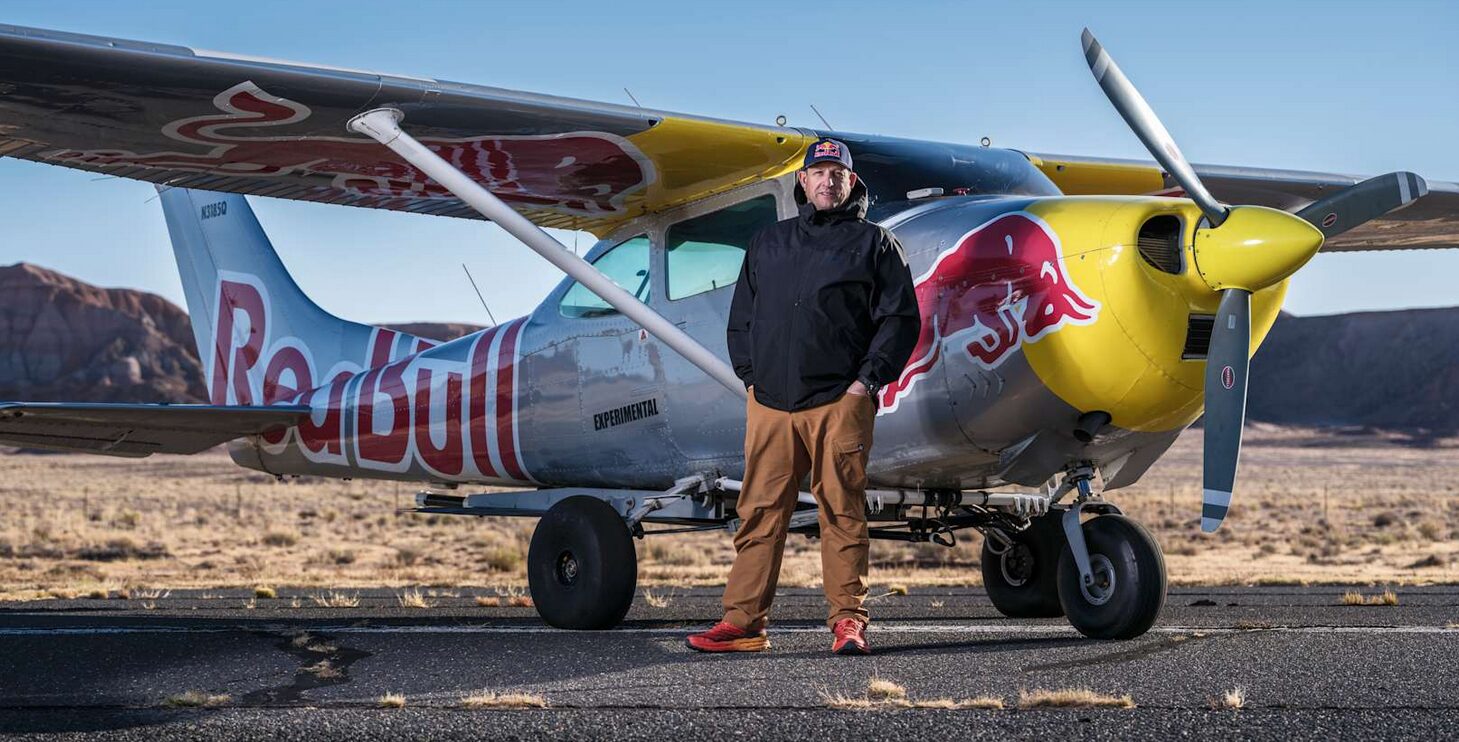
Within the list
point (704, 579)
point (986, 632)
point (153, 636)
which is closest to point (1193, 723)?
point (986, 632)

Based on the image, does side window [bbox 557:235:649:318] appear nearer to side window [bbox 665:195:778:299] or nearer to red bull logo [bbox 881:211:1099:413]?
side window [bbox 665:195:778:299]

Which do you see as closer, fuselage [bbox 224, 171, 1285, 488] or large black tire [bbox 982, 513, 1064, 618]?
fuselage [bbox 224, 171, 1285, 488]

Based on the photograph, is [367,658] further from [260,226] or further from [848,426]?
[260,226]

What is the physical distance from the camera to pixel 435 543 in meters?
30.7

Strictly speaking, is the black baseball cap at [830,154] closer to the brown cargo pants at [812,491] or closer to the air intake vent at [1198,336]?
the brown cargo pants at [812,491]

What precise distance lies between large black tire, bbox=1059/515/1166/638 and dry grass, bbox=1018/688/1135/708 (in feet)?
6.67

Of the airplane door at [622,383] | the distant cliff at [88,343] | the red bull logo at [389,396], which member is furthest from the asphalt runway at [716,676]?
the distant cliff at [88,343]

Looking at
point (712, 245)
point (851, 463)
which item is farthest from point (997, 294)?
point (712, 245)

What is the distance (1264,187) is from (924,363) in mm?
4617

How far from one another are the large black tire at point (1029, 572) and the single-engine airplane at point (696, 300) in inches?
0.7

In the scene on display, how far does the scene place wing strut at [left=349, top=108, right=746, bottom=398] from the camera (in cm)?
742

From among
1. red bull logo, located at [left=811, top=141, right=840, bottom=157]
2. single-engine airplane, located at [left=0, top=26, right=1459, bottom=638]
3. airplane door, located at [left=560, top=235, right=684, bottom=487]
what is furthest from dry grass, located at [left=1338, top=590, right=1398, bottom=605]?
red bull logo, located at [left=811, top=141, right=840, bottom=157]

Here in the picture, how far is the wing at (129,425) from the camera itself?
30.6 ft

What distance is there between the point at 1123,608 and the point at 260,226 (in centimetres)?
895
